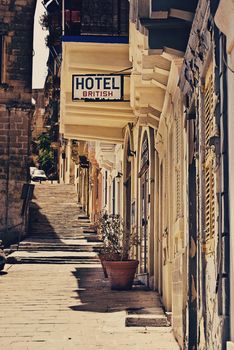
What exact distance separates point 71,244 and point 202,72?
1754 centimetres

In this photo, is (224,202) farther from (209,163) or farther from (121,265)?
(121,265)

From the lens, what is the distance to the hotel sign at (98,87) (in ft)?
37.3

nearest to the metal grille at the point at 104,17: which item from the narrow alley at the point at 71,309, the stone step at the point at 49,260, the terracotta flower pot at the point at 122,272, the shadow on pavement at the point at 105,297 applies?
the terracotta flower pot at the point at 122,272

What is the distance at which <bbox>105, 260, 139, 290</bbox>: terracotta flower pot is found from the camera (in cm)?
1216

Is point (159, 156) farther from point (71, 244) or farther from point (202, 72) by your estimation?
point (71, 244)

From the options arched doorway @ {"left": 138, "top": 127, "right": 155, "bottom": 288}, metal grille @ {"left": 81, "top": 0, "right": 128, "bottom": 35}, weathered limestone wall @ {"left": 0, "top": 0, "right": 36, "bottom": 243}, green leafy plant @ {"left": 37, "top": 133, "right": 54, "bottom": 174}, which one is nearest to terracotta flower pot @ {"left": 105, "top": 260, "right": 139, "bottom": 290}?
arched doorway @ {"left": 138, "top": 127, "right": 155, "bottom": 288}

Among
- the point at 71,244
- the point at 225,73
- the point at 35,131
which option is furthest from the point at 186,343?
the point at 35,131

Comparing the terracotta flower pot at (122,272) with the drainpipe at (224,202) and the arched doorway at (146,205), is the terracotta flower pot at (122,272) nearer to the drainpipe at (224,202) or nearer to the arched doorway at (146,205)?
the arched doorway at (146,205)

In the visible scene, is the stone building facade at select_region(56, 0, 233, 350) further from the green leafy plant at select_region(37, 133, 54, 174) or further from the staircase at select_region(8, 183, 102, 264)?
the green leafy plant at select_region(37, 133, 54, 174)

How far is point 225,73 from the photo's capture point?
4660 mm

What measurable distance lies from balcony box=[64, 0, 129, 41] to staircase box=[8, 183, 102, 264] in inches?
260

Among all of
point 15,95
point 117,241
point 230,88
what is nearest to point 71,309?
point 117,241

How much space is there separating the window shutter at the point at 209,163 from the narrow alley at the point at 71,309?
8.35 ft

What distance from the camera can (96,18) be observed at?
16.2m
